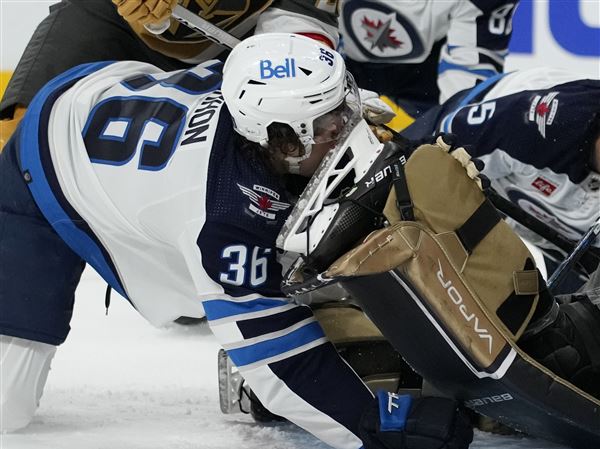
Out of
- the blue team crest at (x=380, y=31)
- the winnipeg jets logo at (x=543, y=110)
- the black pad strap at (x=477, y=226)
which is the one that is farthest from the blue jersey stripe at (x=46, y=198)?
the blue team crest at (x=380, y=31)

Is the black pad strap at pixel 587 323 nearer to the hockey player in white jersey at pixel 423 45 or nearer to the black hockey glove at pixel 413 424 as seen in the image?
the black hockey glove at pixel 413 424

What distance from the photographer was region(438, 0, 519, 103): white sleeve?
10.9 ft

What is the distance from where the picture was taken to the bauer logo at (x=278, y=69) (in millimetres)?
1895

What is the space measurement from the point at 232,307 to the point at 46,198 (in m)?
0.44

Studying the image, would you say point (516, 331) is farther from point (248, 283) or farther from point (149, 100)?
point (149, 100)

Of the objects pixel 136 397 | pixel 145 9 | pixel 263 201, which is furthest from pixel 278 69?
pixel 136 397

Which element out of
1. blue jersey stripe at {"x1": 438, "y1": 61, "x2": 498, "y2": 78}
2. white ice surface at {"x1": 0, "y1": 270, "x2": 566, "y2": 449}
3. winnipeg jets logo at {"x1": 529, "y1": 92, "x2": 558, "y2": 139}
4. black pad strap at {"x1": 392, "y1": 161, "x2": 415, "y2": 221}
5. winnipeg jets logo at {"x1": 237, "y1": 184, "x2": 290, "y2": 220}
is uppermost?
black pad strap at {"x1": 392, "y1": 161, "x2": 415, "y2": 221}

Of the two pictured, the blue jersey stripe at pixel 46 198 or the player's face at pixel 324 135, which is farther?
the blue jersey stripe at pixel 46 198

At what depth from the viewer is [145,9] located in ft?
7.67

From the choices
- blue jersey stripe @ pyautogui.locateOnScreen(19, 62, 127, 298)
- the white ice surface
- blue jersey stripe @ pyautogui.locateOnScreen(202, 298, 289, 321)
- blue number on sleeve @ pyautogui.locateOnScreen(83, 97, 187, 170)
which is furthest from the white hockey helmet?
the white ice surface

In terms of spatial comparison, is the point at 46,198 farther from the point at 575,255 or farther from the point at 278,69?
the point at 575,255

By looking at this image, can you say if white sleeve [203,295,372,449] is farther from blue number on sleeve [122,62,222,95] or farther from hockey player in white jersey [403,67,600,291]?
hockey player in white jersey [403,67,600,291]

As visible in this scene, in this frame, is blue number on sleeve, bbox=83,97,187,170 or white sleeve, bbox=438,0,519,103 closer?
blue number on sleeve, bbox=83,97,187,170

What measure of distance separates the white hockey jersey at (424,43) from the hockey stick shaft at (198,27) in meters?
0.98
